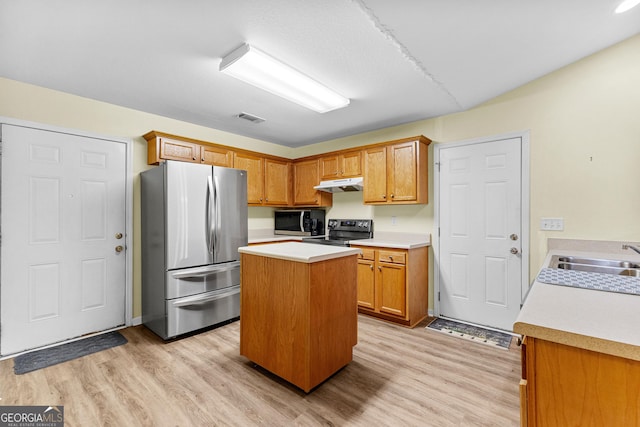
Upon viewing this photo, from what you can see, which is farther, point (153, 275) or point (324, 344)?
point (153, 275)

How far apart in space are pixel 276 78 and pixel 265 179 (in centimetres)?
210

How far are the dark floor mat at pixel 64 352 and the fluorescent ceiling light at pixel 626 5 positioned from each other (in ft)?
16.1

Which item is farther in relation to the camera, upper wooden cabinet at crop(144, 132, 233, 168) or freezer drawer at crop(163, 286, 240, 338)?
upper wooden cabinet at crop(144, 132, 233, 168)

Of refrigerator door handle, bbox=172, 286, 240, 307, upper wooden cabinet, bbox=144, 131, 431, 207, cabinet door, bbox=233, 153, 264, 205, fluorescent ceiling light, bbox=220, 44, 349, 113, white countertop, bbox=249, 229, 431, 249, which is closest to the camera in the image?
fluorescent ceiling light, bbox=220, 44, 349, 113

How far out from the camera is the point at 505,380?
2.12 meters

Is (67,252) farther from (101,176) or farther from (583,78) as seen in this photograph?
(583,78)

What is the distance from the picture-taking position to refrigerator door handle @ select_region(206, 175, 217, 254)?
314cm

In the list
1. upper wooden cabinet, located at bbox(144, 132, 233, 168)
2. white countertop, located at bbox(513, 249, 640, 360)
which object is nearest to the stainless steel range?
upper wooden cabinet, located at bbox(144, 132, 233, 168)

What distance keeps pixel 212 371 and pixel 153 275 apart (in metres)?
1.38

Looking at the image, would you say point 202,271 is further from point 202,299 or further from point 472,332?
point 472,332

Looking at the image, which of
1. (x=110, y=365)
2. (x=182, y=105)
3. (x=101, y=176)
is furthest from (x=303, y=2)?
(x=110, y=365)

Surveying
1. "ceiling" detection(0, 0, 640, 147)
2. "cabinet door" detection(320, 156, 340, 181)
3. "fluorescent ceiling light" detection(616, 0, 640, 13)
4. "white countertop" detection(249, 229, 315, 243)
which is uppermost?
"fluorescent ceiling light" detection(616, 0, 640, 13)

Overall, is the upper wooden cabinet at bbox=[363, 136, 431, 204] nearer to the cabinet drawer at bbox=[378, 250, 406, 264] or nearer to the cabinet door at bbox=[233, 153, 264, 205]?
the cabinet drawer at bbox=[378, 250, 406, 264]

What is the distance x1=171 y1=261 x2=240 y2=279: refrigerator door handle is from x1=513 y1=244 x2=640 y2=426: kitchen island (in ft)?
9.62
